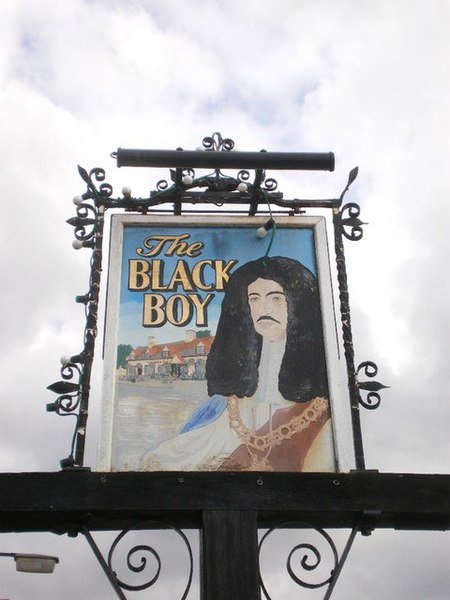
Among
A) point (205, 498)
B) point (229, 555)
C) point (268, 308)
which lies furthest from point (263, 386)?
point (229, 555)

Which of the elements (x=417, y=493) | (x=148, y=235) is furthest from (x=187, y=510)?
(x=148, y=235)

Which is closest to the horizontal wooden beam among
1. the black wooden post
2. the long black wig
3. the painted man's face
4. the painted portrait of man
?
the black wooden post

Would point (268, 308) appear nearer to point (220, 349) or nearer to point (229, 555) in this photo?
point (220, 349)

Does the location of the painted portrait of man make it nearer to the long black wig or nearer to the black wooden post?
the long black wig

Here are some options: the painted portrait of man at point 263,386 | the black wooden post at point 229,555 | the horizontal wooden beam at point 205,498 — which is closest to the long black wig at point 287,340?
the painted portrait of man at point 263,386

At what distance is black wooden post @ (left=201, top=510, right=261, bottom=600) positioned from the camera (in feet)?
14.4

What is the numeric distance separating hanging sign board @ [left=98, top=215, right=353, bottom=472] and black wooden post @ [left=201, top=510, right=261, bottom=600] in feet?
1.28

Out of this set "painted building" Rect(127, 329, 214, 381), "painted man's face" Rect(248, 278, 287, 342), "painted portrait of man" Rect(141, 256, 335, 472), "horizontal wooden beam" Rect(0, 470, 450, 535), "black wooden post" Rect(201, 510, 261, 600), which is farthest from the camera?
"painted man's face" Rect(248, 278, 287, 342)

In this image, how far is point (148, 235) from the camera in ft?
19.0

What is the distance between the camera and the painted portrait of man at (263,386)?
4930 mm

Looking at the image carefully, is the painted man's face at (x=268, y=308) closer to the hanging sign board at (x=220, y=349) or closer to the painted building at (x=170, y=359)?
the hanging sign board at (x=220, y=349)

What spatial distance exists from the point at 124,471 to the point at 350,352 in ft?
6.04

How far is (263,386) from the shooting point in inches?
206

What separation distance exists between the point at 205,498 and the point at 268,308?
161cm
